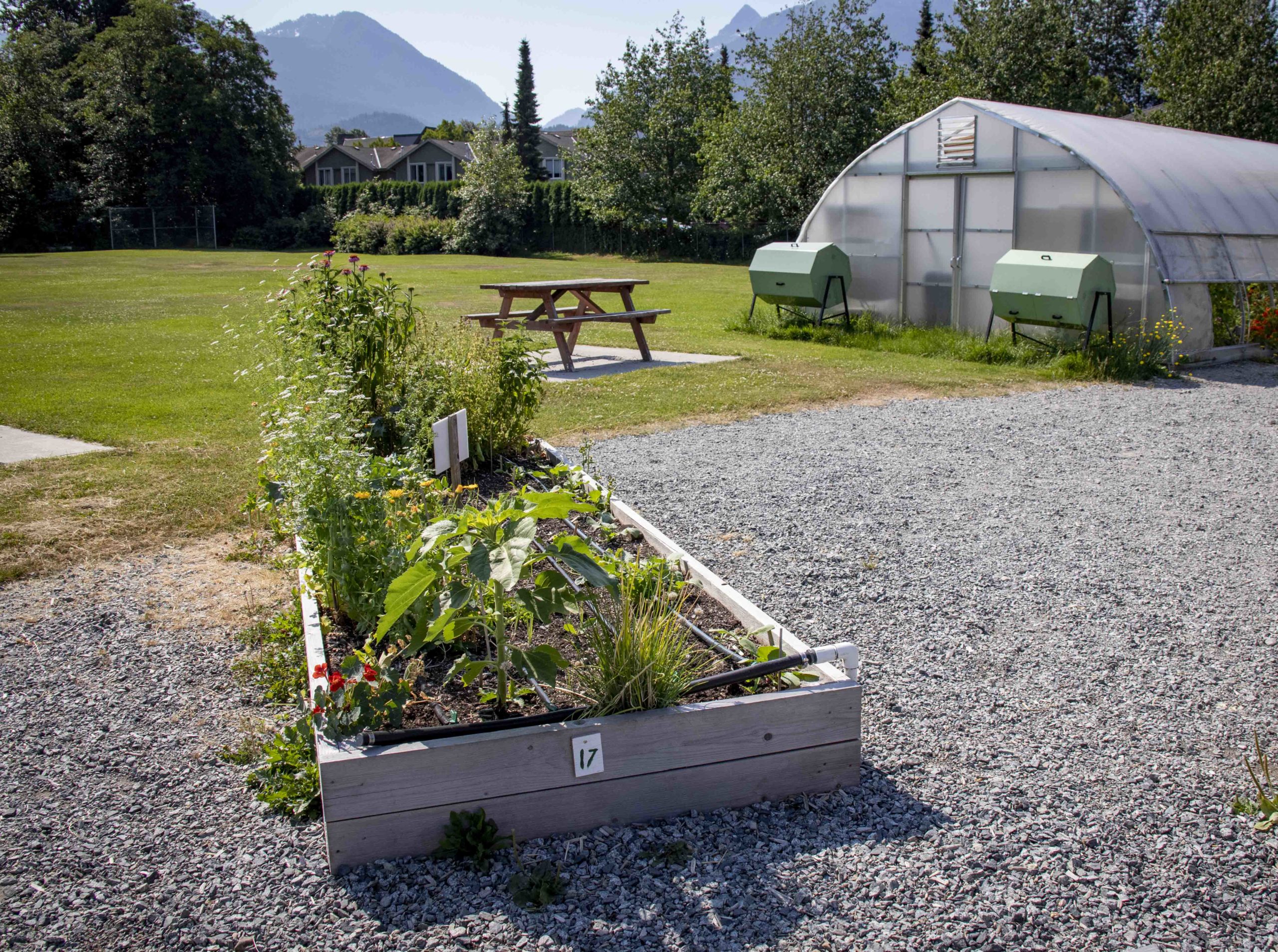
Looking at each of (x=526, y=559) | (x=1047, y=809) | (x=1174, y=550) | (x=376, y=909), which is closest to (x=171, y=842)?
(x=376, y=909)

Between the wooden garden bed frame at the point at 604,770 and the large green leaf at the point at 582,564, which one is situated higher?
the large green leaf at the point at 582,564

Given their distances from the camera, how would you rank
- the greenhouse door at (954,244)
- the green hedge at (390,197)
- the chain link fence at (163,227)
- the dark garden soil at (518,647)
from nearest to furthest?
the dark garden soil at (518,647) < the greenhouse door at (954,244) < the chain link fence at (163,227) < the green hedge at (390,197)

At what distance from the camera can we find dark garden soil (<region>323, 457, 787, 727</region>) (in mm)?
3107

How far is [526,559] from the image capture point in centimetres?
287

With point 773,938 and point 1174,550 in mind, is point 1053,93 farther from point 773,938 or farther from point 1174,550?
point 773,938

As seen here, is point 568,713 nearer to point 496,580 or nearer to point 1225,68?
point 496,580

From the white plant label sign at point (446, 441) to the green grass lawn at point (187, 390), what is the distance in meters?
1.69

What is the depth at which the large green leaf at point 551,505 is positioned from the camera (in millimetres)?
2859

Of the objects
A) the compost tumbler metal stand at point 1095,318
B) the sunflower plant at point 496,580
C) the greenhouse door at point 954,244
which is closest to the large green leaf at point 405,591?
the sunflower plant at point 496,580

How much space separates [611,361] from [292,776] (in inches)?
375

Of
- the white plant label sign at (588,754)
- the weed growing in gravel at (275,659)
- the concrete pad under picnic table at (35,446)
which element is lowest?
the weed growing in gravel at (275,659)

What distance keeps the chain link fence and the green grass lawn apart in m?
21.2

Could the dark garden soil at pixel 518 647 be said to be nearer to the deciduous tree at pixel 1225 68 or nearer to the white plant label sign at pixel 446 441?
the white plant label sign at pixel 446 441

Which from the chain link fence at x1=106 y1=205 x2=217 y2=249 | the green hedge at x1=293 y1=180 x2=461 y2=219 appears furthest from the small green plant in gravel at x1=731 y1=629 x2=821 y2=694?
the chain link fence at x1=106 y1=205 x2=217 y2=249
